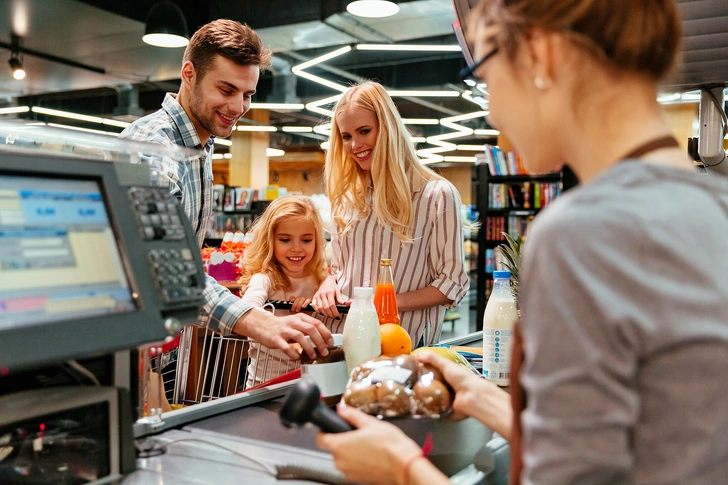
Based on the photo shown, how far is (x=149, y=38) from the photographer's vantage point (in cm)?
696

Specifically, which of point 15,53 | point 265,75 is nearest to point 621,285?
point 15,53

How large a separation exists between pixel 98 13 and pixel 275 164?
15196 millimetres

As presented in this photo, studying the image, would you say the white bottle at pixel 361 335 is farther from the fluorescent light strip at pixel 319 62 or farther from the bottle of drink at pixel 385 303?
the fluorescent light strip at pixel 319 62

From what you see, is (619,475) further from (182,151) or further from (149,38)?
(149,38)

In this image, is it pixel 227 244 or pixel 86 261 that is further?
pixel 227 244

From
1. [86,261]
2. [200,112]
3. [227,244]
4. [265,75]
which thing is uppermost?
[265,75]

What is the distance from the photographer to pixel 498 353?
1.61m

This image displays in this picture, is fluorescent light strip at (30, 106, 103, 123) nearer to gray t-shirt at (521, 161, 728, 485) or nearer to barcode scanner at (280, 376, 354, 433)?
barcode scanner at (280, 376, 354, 433)

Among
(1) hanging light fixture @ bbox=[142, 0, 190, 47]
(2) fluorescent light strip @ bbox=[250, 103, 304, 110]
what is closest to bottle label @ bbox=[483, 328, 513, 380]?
(1) hanging light fixture @ bbox=[142, 0, 190, 47]

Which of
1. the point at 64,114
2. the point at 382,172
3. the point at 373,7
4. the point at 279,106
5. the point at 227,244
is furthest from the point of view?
the point at 64,114

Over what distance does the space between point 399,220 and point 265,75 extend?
8.72 m

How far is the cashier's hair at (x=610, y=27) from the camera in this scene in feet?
2.21

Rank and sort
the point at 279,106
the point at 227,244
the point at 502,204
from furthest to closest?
the point at 279,106 < the point at 502,204 < the point at 227,244

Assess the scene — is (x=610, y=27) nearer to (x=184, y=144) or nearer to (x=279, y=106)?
(x=184, y=144)
